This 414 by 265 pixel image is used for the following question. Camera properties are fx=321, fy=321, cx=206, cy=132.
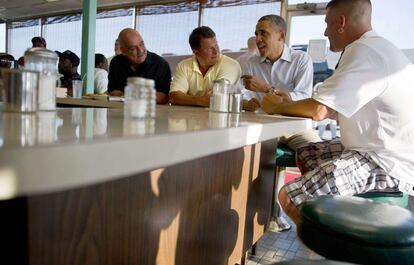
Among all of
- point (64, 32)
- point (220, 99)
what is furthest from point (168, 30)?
point (220, 99)

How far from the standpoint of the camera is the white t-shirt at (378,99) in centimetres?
141

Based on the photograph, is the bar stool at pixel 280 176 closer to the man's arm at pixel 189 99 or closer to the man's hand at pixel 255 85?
the man's hand at pixel 255 85

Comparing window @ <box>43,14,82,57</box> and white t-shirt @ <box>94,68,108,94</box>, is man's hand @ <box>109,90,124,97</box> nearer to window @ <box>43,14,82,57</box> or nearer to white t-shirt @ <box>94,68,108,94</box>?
white t-shirt @ <box>94,68,108,94</box>

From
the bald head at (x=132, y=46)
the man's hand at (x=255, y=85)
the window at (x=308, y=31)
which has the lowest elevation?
the man's hand at (x=255, y=85)

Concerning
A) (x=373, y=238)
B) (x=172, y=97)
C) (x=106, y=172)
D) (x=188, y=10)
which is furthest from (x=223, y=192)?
(x=188, y=10)

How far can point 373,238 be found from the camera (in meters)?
0.80

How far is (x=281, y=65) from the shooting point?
239cm

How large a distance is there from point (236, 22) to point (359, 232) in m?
4.92

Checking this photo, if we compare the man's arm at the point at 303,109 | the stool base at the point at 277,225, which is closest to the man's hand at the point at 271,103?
the man's arm at the point at 303,109

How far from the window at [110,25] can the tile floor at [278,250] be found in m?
5.56

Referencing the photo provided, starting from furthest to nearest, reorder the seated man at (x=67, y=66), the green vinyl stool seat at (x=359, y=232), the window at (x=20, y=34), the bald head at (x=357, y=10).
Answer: the window at (x=20, y=34), the seated man at (x=67, y=66), the bald head at (x=357, y=10), the green vinyl stool seat at (x=359, y=232)

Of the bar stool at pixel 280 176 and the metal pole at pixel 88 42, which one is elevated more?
the metal pole at pixel 88 42

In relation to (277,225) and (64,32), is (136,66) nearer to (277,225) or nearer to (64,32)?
(277,225)

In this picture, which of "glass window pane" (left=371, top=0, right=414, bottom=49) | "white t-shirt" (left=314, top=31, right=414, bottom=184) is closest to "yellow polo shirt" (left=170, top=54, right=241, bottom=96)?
"white t-shirt" (left=314, top=31, right=414, bottom=184)
